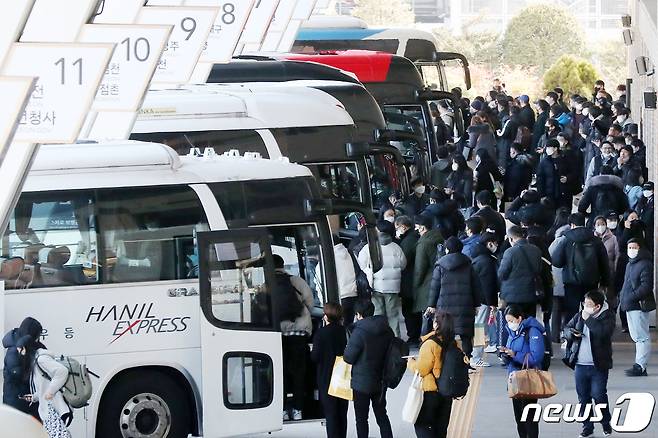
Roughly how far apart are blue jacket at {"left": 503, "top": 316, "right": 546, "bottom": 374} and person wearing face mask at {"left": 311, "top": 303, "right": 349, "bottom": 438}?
1417 millimetres

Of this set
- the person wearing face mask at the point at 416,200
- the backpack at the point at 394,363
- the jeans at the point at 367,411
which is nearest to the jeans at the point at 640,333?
the jeans at the point at 367,411

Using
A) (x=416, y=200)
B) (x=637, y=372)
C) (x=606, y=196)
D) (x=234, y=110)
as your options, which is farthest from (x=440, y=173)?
(x=637, y=372)

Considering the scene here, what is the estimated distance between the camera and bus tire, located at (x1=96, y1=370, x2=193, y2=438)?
13453mm

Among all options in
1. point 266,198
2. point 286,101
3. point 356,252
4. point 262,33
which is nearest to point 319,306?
point 266,198

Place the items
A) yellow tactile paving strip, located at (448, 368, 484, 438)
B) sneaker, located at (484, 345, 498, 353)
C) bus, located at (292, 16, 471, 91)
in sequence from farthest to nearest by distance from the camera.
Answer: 1. bus, located at (292, 16, 471, 91)
2. sneaker, located at (484, 345, 498, 353)
3. yellow tactile paving strip, located at (448, 368, 484, 438)

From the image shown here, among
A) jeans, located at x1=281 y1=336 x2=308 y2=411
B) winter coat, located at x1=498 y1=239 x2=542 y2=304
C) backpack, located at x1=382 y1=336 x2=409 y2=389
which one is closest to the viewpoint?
backpack, located at x1=382 y1=336 x2=409 y2=389

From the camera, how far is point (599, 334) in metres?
13.6

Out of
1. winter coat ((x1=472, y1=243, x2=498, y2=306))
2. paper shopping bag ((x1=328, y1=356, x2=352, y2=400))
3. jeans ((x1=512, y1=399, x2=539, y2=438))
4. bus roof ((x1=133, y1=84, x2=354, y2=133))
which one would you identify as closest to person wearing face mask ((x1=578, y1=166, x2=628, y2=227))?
bus roof ((x1=133, y1=84, x2=354, y2=133))

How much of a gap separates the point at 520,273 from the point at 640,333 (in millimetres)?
1374

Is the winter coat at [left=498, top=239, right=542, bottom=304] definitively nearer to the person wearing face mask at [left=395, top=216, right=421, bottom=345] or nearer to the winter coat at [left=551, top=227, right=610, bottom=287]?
the winter coat at [left=551, top=227, right=610, bottom=287]

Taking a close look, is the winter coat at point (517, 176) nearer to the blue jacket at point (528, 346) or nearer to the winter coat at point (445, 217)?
the winter coat at point (445, 217)

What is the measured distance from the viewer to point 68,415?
12.8 m

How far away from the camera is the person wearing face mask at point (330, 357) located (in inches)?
531

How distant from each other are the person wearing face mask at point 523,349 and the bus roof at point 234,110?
24.7 ft
